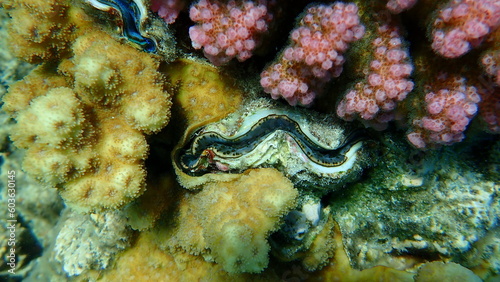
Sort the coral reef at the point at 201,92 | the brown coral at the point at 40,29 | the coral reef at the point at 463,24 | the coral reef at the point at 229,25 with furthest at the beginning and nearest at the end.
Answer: the coral reef at the point at 201,92 < the brown coral at the point at 40,29 < the coral reef at the point at 229,25 < the coral reef at the point at 463,24

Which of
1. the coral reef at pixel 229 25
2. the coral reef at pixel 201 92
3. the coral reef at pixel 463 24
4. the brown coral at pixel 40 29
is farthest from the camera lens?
the coral reef at pixel 201 92

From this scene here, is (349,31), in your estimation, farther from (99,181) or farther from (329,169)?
(99,181)

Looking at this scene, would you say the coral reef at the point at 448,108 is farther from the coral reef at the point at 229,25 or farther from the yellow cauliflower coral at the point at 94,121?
the yellow cauliflower coral at the point at 94,121

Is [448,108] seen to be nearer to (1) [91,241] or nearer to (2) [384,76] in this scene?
(2) [384,76]

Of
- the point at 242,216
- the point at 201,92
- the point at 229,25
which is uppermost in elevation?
the point at 229,25

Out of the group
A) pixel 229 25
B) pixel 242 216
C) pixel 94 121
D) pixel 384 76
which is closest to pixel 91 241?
pixel 94 121

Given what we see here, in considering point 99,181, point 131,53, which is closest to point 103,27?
point 131,53

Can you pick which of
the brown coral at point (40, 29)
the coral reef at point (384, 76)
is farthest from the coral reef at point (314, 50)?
the brown coral at point (40, 29)
